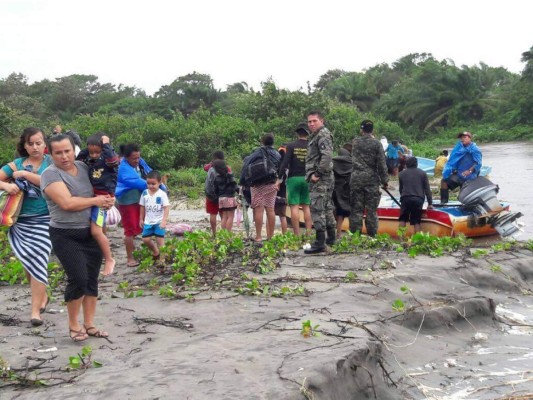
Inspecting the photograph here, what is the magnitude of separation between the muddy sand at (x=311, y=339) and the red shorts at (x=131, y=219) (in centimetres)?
54

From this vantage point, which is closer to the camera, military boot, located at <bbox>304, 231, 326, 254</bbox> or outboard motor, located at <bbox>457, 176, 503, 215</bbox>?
military boot, located at <bbox>304, 231, 326, 254</bbox>

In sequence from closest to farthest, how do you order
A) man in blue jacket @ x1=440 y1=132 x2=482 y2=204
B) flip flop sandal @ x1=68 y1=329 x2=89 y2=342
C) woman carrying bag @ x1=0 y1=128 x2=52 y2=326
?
flip flop sandal @ x1=68 y1=329 x2=89 y2=342, woman carrying bag @ x1=0 y1=128 x2=52 y2=326, man in blue jacket @ x1=440 y1=132 x2=482 y2=204

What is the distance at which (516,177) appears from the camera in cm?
2361

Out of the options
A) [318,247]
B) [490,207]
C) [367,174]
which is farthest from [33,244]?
[490,207]

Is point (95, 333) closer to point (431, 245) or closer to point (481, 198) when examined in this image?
point (431, 245)

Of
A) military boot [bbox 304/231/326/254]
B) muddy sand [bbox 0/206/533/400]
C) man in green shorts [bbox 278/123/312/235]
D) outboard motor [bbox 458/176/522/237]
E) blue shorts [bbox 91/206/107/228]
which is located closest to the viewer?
muddy sand [bbox 0/206/533/400]

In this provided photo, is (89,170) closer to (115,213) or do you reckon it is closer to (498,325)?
(115,213)

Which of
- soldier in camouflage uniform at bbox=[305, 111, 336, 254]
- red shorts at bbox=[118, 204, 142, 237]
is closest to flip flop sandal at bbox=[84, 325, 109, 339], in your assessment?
red shorts at bbox=[118, 204, 142, 237]

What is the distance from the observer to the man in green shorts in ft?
33.1

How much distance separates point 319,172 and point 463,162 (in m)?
5.26

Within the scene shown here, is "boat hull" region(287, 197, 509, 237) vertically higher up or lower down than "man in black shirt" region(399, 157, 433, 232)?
lower down

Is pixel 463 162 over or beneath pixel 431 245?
over

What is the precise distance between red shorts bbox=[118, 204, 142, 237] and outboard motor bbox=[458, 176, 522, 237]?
243 inches

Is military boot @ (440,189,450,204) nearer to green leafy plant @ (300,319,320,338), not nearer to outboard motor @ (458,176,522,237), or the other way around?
outboard motor @ (458,176,522,237)
